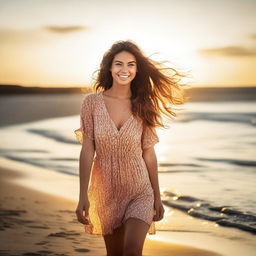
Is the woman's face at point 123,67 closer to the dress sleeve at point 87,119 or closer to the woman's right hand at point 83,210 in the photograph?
the dress sleeve at point 87,119

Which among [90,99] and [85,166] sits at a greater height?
[90,99]

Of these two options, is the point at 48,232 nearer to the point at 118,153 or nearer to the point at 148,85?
the point at 118,153

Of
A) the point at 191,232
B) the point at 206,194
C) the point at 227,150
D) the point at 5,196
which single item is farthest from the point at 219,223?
the point at 227,150

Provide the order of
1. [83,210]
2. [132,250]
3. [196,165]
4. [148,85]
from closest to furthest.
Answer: [132,250] → [83,210] → [148,85] → [196,165]

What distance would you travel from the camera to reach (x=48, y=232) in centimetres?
723

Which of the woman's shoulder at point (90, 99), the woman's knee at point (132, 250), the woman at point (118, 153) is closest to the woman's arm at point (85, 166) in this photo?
the woman at point (118, 153)

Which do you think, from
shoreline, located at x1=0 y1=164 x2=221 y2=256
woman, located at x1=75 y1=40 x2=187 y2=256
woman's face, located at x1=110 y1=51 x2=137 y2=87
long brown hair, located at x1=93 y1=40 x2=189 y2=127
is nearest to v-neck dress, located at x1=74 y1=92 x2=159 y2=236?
woman, located at x1=75 y1=40 x2=187 y2=256

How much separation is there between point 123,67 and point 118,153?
70cm

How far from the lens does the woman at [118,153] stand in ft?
15.2

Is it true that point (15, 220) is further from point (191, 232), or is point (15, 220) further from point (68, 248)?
point (191, 232)

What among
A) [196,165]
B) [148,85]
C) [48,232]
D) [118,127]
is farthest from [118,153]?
[196,165]

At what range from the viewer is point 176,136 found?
936 inches

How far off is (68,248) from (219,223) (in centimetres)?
250

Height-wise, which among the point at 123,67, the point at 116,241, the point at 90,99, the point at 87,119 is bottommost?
the point at 116,241
